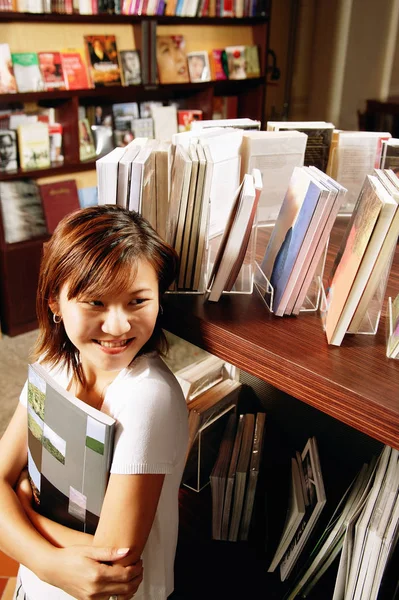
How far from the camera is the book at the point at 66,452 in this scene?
0.90 meters

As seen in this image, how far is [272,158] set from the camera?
4.79 feet

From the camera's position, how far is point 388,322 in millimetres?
1061

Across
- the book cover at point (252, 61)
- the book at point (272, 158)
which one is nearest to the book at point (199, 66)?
the book cover at point (252, 61)

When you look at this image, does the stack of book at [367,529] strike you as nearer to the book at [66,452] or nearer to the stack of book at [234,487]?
the stack of book at [234,487]

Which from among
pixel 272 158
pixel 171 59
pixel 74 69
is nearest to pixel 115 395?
pixel 272 158

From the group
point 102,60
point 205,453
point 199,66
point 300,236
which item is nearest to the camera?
point 300,236

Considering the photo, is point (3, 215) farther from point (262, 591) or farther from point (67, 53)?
point (262, 591)

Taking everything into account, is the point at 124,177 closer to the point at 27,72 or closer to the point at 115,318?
the point at 115,318

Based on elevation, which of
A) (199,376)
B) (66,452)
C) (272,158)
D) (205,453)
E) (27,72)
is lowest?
(205,453)

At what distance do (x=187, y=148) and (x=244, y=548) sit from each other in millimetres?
971

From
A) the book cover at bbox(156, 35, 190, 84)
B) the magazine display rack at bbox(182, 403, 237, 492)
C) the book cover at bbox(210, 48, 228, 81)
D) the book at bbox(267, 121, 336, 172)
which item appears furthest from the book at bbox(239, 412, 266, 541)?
the book cover at bbox(210, 48, 228, 81)

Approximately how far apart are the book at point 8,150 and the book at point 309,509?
2314 millimetres

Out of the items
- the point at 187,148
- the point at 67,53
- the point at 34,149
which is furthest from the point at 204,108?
the point at 187,148

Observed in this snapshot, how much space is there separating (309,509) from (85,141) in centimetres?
267
